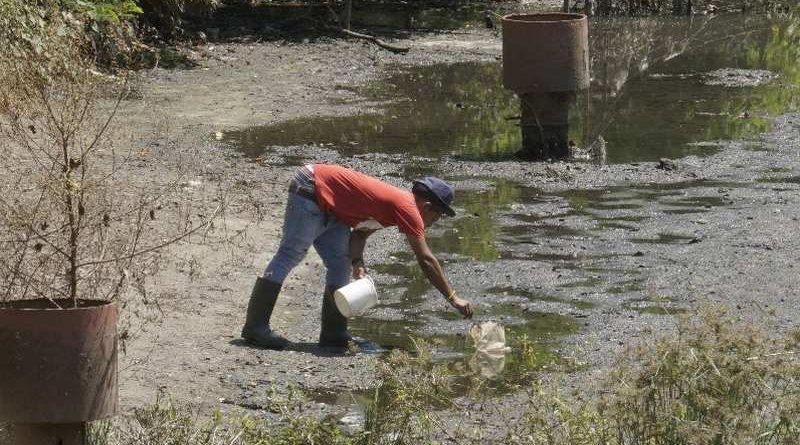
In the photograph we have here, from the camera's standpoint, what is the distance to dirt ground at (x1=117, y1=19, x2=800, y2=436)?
7.92 m

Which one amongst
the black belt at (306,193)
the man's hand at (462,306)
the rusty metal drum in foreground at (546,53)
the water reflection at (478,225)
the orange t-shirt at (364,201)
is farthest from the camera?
the rusty metal drum in foreground at (546,53)

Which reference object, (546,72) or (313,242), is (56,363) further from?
(546,72)

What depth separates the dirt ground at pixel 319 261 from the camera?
7.92m

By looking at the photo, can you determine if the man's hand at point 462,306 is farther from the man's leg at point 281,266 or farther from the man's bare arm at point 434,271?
the man's leg at point 281,266

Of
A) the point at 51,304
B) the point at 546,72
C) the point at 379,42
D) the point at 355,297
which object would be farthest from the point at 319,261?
the point at 379,42

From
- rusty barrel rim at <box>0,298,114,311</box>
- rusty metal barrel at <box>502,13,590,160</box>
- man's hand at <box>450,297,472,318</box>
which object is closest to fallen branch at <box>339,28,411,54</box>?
rusty metal barrel at <box>502,13,590,160</box>

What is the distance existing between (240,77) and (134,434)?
43.8 feet

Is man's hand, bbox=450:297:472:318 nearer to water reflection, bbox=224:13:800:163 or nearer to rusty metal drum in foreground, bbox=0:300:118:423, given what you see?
rusty metal drum in foreground, bbox=0:300:118:423

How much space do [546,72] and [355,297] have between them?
6.42 metres

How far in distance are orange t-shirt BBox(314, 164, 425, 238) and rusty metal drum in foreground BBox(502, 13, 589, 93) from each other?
5.84 metres

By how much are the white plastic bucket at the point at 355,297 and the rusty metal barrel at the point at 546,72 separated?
20.6ft

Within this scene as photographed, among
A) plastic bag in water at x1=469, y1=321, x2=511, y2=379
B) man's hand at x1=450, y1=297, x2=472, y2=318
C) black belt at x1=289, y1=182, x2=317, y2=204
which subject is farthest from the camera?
black belt at x1=289, y1=182, x2=317, y2=204

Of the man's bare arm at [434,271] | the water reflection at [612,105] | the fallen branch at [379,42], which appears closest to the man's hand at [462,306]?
the man's bare arm at [434,271]

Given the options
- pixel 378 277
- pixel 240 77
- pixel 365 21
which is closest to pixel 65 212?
pixel 378 277
